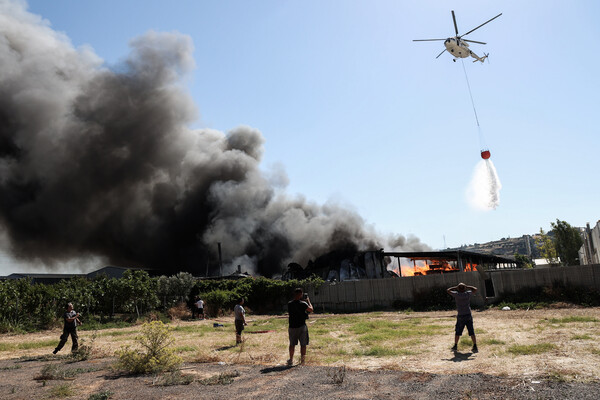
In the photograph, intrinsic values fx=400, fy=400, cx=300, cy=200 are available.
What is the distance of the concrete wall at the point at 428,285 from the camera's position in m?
20.3

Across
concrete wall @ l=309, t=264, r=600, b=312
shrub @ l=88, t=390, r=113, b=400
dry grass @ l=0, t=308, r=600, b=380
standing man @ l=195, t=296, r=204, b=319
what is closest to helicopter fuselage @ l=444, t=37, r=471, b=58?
concrete wall @ l=309, t=264, r=600, b=312

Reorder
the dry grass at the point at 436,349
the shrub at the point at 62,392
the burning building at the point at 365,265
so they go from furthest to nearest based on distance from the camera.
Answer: the burning building at the point at 365,265 < the dry grass at the point at 436,349 < the shrub at the point at 62,392

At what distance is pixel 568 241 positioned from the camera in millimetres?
46719

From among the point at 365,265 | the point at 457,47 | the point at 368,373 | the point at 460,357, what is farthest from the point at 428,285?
the point at 368,373

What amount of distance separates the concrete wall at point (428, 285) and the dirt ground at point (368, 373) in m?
10.2

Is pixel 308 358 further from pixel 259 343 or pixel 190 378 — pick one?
pixel 259 343

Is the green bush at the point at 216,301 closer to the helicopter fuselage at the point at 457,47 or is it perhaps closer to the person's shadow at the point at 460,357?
the person's shadow at the point at 460,357

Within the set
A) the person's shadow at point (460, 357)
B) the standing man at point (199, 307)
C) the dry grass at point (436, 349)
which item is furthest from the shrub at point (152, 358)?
the standing man at point (199, 307)

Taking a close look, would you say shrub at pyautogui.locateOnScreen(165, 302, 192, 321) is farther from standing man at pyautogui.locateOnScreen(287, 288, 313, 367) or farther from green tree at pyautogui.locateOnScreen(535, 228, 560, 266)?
green tree at pyautogui.locateOnScreen(535, 228, 560, 266)

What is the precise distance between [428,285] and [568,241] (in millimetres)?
32480

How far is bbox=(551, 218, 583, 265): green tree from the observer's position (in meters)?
46.4

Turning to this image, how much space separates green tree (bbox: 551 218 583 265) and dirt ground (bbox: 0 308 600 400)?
41746mm

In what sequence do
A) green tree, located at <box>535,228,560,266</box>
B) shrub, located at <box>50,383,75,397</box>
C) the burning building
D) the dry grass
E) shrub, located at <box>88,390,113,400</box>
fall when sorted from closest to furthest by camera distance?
1. shrub, located at <box>88,390,113,400</box>
2. shrub, located at <box>50,383,75,397</box>
3. the dry grass
4. the burning building
5. green tree, located at <box>535,228,560,266</box>

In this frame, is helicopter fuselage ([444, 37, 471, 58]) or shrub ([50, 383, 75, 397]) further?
helicopter fuselage ([444, 37, 471, 58])
